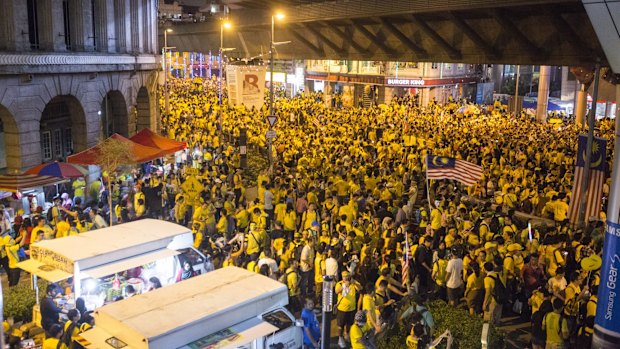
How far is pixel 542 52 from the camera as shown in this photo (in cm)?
1752

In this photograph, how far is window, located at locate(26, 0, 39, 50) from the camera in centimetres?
2020

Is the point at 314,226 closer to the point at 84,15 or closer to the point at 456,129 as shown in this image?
the point at 84,15

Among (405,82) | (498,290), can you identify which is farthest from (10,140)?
(405,82)

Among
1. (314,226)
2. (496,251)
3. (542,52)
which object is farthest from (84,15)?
(496,251)

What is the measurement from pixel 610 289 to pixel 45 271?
9595 millimetres

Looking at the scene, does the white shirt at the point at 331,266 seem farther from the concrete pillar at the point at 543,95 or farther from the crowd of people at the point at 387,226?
the concrete pillar at the point at 543,95

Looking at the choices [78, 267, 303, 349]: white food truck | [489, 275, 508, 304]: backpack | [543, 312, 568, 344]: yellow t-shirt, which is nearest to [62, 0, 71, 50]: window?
[78, 267, 303, 349]: white food truck

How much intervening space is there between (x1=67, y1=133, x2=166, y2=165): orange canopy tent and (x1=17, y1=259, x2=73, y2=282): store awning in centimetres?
608

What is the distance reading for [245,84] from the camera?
23.8 m

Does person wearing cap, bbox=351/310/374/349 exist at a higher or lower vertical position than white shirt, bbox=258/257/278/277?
lower

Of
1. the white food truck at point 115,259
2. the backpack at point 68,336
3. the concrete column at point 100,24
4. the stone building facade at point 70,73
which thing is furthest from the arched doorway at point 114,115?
the backpack at point 68,336

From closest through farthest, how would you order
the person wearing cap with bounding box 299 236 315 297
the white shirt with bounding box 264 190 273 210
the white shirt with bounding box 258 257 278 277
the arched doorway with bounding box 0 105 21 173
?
1. the white shirt with bounding box 258 257 278 277
2. the person wearing cap with bounding box 299 236 315 297
3. the white shirt with bounding box 264 190 273 210
4. the arched doorway with bounding box 0 105 21 173

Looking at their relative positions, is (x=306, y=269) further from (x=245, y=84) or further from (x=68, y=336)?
(x=245, y=84)

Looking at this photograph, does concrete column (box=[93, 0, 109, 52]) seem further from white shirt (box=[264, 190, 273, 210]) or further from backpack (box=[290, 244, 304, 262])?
backpack (box=[290, 244, 304, 262])
